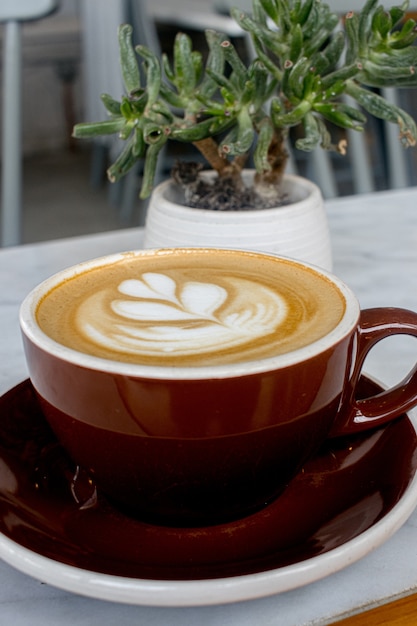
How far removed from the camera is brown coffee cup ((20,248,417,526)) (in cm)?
31

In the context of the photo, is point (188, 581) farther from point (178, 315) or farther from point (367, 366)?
point (367, 366)

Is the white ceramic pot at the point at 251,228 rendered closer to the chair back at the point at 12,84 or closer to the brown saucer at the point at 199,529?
the brown saucer at the point at 199,529

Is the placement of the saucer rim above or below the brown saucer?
above

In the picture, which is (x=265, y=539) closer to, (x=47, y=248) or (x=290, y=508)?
(x=290, y=508)

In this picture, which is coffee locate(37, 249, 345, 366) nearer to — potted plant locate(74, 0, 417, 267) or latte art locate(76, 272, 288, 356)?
latte art locate(76, 272, 288, 356)

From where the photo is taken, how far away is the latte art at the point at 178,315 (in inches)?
13.8

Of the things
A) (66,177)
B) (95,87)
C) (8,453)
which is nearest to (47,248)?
(8,453)

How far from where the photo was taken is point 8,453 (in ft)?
1.27

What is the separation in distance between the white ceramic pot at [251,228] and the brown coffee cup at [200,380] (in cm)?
19

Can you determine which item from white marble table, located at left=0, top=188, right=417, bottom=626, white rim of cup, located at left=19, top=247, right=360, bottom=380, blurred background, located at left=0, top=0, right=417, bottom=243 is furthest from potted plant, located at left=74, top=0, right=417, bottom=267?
blurred background, located at left=0, top=0, right=417, bottom=243

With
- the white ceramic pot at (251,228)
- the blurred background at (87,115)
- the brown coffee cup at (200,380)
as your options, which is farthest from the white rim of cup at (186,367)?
the blurred background at (87,115)

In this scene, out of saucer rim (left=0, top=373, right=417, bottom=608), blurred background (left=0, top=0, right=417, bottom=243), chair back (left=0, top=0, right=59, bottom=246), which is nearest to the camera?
saucer rim (left=0, top=373, right=417, bottom=608)

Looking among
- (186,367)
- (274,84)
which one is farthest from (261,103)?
(186,367)

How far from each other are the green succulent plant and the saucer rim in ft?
1.15
